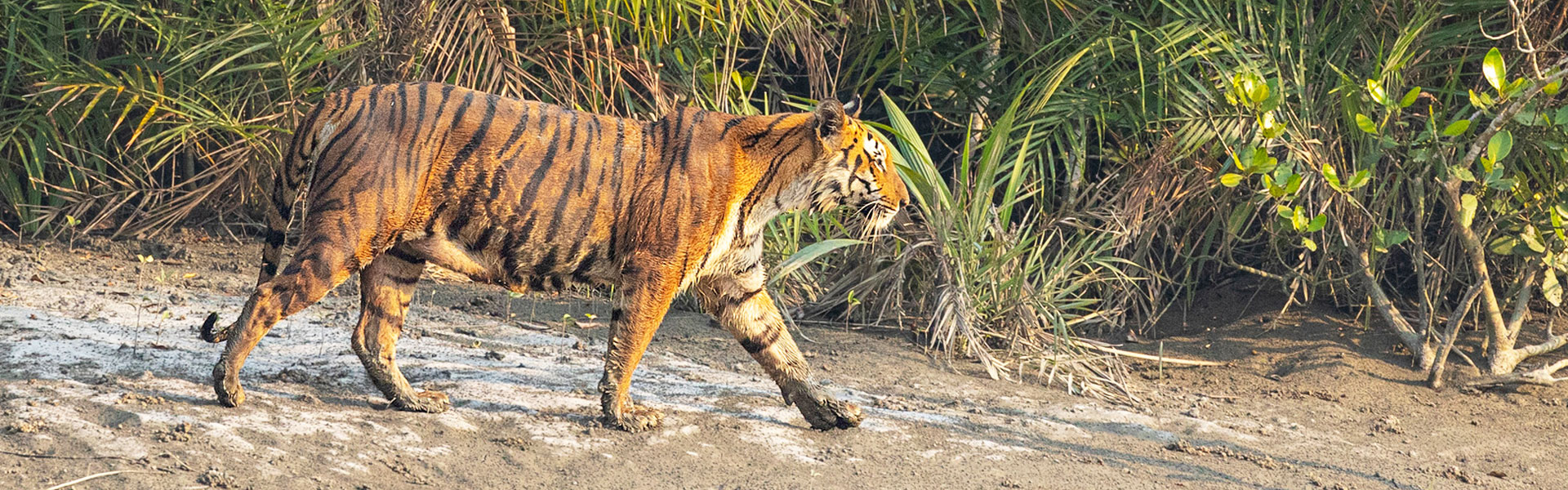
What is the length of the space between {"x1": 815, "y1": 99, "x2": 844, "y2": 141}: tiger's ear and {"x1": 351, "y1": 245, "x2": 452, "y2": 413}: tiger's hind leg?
4.27ft

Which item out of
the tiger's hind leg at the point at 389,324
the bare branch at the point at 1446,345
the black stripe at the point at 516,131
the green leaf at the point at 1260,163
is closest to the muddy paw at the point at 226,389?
the tiger's hind leg at the point at 389,324

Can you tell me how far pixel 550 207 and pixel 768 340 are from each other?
0.85 meters

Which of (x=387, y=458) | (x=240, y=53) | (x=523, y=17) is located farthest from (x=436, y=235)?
(x=523, y=17)

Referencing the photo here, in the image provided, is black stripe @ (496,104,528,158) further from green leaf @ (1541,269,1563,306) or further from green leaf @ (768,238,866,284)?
green leaf @ (1541,269,1563,306)

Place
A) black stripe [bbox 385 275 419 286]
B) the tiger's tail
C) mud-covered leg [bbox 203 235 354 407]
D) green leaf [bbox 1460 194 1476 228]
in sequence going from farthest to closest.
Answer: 1. green leaf [bbox 1460 194 1476 228]
2. black stripe [bbox 385 275 419 286]
3. the tiger's tail
4. mud-covered leg [bbox 203 235 354 407]

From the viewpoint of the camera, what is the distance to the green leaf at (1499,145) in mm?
5023

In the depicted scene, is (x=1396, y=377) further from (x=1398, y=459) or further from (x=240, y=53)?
(x=240, y=53)

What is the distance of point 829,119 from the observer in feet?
15.2

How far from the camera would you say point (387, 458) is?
4.14m

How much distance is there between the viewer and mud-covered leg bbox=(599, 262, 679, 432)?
4.53 m

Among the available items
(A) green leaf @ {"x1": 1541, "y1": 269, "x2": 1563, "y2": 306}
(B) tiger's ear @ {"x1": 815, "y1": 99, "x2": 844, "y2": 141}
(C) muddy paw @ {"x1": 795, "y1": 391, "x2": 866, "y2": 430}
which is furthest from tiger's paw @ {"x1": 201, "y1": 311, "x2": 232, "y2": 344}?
(A) green leaf @ {"x1": 1541, "y1": 269, "x2": 1563, "y2": 306}

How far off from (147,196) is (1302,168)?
5141 mm

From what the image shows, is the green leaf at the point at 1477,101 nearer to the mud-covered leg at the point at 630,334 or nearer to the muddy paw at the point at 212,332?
the mud-covered leg at the point at 630,334

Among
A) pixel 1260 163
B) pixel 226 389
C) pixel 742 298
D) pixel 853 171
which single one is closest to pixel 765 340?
pixel 742 298
